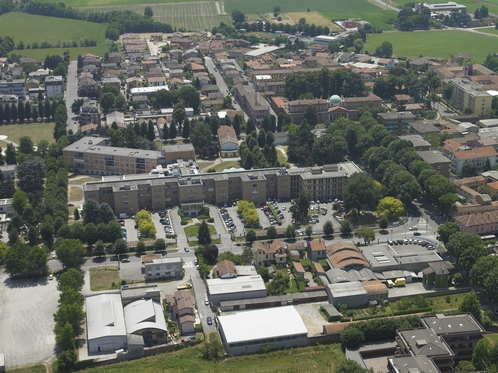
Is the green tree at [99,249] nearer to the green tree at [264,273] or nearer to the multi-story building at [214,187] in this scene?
the multi-story building at [214,187]

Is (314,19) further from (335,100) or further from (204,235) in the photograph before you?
(204,235)

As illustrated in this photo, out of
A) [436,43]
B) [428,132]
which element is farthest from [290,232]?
[436,43]

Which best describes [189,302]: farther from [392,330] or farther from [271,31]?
[271,31]

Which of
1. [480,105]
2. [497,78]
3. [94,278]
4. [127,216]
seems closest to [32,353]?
[94,278]

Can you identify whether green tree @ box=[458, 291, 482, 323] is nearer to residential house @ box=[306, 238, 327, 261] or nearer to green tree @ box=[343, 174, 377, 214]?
residential house @ box=[306, 238, 327, 261]

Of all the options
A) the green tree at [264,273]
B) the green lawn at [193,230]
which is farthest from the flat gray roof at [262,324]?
the green lawn at [193,230]

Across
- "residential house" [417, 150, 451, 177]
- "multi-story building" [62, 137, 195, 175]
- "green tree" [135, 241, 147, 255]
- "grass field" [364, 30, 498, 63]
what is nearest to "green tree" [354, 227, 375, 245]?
"residential house" [417, 150, 451, 177]

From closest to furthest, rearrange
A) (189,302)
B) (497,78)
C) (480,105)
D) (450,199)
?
(189,302)
(450,199)
(480,105)
(497,78)
